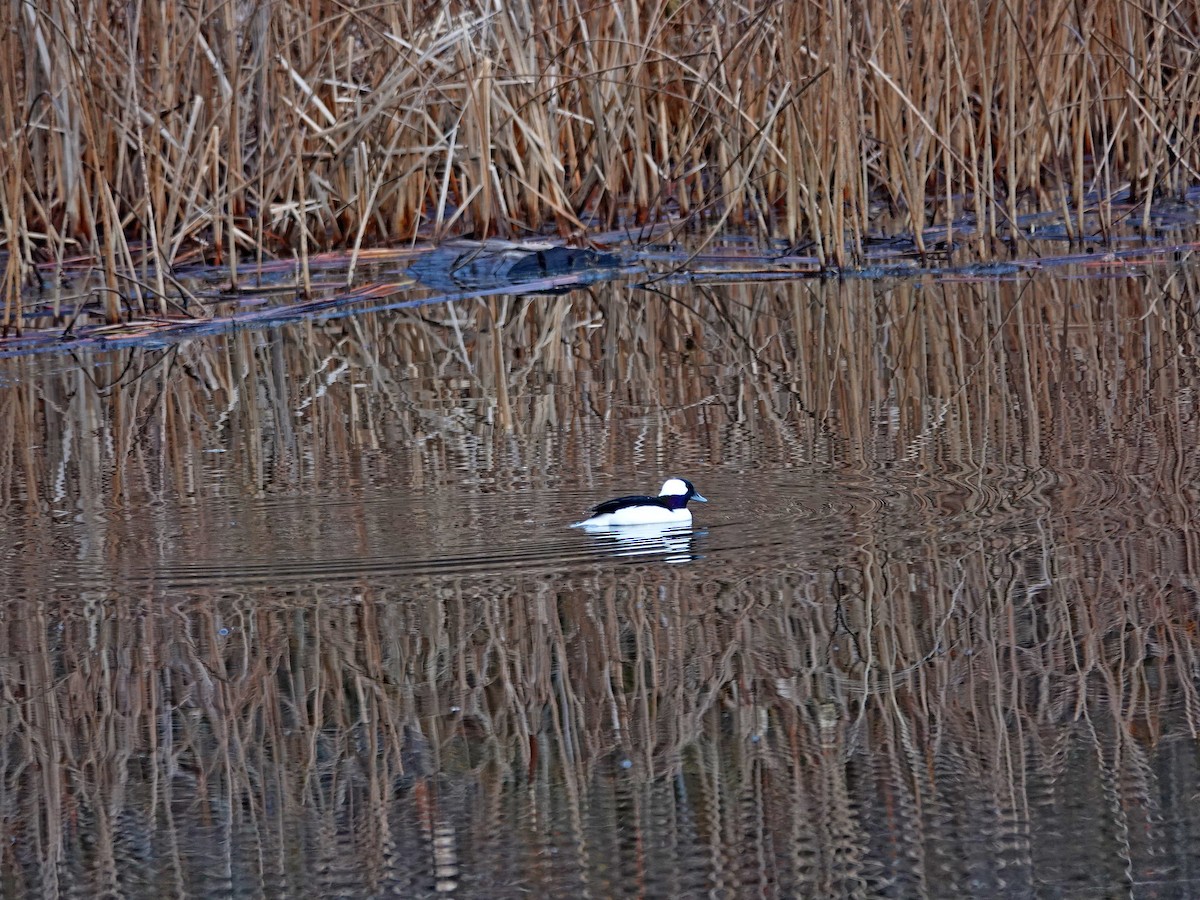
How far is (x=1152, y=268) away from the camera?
344 inches

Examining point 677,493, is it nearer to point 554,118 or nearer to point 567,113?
point 567,113

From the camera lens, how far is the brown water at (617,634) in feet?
9.05

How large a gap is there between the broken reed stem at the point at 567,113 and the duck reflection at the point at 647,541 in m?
3.95

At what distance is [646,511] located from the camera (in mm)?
4516

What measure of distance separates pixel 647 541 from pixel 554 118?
228 inches

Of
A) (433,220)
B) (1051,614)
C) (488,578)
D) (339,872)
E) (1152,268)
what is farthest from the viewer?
(433,220)

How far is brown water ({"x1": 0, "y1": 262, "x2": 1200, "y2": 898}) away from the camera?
276 centimetres

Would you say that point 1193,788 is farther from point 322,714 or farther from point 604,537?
point 604,537

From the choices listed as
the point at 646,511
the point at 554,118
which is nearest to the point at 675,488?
the point at 646,511

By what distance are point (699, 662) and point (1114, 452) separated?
1.98 m

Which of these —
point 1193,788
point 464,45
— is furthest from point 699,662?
point 464,45

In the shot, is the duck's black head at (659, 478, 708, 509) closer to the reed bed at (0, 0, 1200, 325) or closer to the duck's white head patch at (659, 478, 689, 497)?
the duck's white head patch at (659, 478, 689, 497)

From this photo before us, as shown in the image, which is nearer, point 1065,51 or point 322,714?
point 322,714

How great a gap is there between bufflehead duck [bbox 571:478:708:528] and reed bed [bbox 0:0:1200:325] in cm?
376
